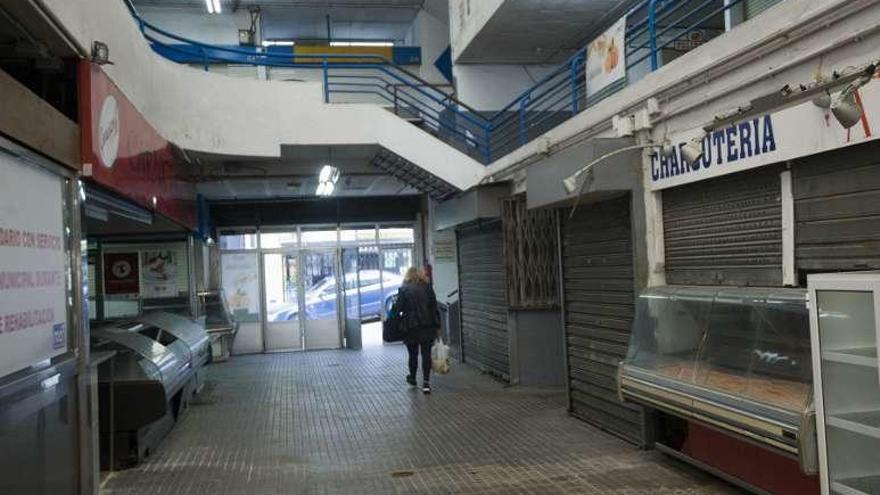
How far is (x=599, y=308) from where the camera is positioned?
285 inches

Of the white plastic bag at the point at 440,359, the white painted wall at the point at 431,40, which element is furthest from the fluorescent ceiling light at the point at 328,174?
the white painted wall at the point at 431,40

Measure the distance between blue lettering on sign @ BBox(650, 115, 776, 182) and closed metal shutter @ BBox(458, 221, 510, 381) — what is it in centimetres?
468

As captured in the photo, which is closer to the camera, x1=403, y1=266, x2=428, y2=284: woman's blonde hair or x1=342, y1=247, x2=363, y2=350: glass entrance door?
x1=403, y1=266, x2=428, y2=284: woman's blonde hair

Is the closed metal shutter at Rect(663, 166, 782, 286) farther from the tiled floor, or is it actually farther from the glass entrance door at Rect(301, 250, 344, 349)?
the glass entrance door at Rect(301, 250, 344, 349)

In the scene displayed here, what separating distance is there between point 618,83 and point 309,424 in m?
4.84

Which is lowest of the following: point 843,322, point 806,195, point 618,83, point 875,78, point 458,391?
point 458,391

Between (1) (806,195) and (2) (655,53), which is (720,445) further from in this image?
(2) (655,53)

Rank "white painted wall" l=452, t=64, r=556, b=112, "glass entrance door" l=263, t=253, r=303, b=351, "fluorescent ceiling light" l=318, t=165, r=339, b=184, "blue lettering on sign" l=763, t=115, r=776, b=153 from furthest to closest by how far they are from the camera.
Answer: "glass entrance door" l=263, t=253, r=303, b=351, "white painted wall" l=452, t=64, r=556, b=112, "fluorescent ceiling light" l=318, t=165, r=339, b=184, "blue lettering on sign" l=763, t=115, r=776, b=153

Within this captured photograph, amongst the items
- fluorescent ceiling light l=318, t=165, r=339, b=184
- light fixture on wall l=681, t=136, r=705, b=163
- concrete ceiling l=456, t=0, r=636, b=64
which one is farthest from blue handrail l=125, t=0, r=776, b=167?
light fixture on wall l=681, t=136, r=705, b=163

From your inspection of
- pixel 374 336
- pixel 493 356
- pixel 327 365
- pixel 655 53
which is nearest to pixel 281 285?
pixel 374 336

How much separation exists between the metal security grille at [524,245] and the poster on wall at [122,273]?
18.0 ft

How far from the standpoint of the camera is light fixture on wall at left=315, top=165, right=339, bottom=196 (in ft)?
38.5

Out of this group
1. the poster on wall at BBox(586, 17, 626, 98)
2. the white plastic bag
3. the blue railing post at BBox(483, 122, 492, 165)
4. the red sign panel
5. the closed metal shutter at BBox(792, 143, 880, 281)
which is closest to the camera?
the closed metal shutter at BBox(792, 143, 880, 281)

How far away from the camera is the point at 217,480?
6.02m
